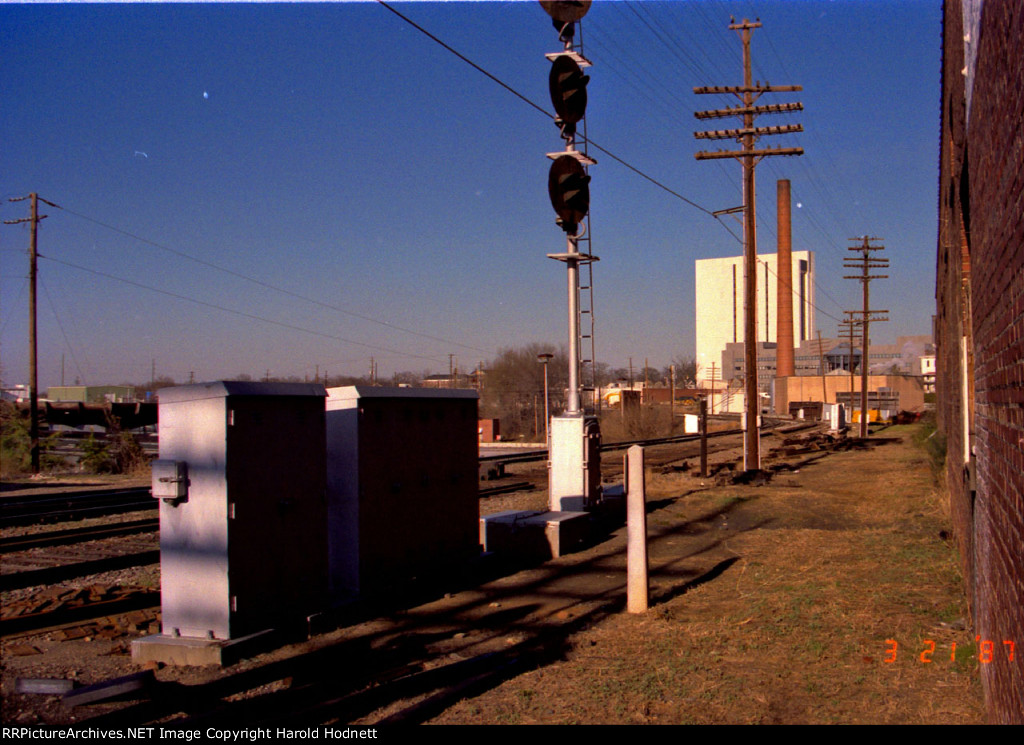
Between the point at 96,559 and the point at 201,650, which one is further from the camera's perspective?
the point at 96,559

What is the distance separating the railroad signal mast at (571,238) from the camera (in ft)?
37.7

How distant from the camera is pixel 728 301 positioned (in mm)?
113688

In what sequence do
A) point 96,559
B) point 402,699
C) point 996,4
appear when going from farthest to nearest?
point 96,559 → point 402,699 → point 996,4

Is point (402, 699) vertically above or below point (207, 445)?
below

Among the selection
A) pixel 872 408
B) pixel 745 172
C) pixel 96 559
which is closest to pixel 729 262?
pixel 872 408

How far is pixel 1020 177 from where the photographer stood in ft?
8.39

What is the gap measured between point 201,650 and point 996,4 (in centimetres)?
573

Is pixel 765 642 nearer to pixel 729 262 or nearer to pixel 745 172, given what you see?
pixel 745 172

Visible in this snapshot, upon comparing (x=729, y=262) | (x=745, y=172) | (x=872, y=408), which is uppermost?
(x=729, y=262)

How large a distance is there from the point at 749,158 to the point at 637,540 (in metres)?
16.7

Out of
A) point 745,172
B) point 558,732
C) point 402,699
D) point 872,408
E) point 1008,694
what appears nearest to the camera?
point 1008,694

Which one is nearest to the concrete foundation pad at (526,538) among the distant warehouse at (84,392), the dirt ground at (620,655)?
the dirt ground at (620,655)

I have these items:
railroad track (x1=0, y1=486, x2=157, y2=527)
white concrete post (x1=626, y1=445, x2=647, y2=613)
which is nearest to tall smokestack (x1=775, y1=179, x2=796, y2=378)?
railroad track (x1=0, y1=486, x2=157, y2=527)

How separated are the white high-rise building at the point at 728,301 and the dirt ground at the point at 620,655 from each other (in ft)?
338
